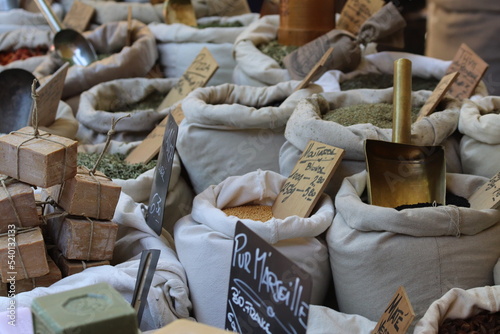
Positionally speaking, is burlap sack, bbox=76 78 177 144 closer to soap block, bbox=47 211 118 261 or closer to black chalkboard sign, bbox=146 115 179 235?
black chalkboard sign, bbox=146 115 179 235

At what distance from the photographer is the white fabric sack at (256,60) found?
1.86 m

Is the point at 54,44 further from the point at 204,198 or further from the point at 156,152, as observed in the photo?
the point at 204,198

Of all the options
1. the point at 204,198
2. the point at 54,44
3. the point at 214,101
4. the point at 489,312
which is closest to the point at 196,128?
the point at 214,101

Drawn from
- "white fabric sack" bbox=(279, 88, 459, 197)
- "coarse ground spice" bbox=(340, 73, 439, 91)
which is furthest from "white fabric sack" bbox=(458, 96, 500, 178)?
"coarse ground spice" bbox=(340, 73, 439, 91)

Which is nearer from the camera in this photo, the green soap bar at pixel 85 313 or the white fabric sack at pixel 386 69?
the green soap bar at pixel 85 313

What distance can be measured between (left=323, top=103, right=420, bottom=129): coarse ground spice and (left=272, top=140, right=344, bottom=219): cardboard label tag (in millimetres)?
151

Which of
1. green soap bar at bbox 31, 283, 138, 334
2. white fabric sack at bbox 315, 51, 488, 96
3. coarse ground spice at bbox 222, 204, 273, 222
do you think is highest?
green soap bar at bbox 31, 283, 138, 334

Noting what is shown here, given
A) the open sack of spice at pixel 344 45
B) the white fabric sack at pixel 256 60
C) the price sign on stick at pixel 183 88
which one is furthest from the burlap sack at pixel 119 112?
Answer: the open sack of spice at pixel 344 45

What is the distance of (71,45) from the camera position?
2.35m

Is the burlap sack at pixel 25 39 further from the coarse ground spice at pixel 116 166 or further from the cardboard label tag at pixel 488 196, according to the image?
the cardboard label tag at pixel 488 196

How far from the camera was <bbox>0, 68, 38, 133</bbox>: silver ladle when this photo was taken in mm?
1678

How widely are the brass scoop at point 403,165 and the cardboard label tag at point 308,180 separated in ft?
0.26

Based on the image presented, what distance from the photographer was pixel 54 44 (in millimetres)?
2336

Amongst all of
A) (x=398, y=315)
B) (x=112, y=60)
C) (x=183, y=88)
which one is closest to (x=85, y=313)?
(x=398, y=315)
